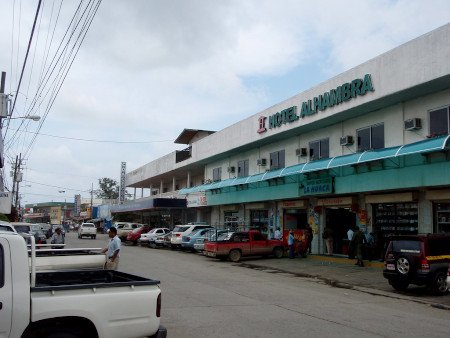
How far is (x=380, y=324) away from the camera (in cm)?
928

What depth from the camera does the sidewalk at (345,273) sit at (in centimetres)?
1391

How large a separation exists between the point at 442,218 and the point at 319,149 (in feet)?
28.0

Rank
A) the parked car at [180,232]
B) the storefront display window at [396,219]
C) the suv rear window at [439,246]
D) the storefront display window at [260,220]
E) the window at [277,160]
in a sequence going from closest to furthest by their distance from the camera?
the suv rear window at [439,246] → the storefront display window at [396,219] → the window at [277,160] → the parked car at [180,232] → the storefront display window at [260,220]

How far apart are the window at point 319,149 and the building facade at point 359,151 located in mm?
56

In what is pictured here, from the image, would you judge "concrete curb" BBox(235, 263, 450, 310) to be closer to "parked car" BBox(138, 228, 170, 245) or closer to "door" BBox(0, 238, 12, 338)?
"door" BBox(0, 238, 12, 338)

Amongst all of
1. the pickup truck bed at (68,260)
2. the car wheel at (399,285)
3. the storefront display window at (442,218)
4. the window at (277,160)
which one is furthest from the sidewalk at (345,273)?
the pickup truck bed at (68,260)

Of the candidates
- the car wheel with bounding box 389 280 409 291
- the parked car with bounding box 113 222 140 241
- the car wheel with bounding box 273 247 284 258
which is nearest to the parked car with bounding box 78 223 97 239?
the parked car with bounding box 113 222 140 241

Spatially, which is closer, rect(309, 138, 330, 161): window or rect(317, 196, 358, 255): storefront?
rect(317, 196, 358, 255): storefront

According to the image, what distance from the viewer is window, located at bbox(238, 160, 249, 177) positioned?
34.7 metres

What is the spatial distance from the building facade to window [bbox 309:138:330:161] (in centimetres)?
6

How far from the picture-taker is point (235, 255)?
965 inches

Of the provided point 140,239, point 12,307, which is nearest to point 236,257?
point 140,239

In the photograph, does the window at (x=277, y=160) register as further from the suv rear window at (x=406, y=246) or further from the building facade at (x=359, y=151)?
the suv rear window at (x=406, y=246)

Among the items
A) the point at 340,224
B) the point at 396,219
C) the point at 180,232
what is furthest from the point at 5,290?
the point at 180,232
